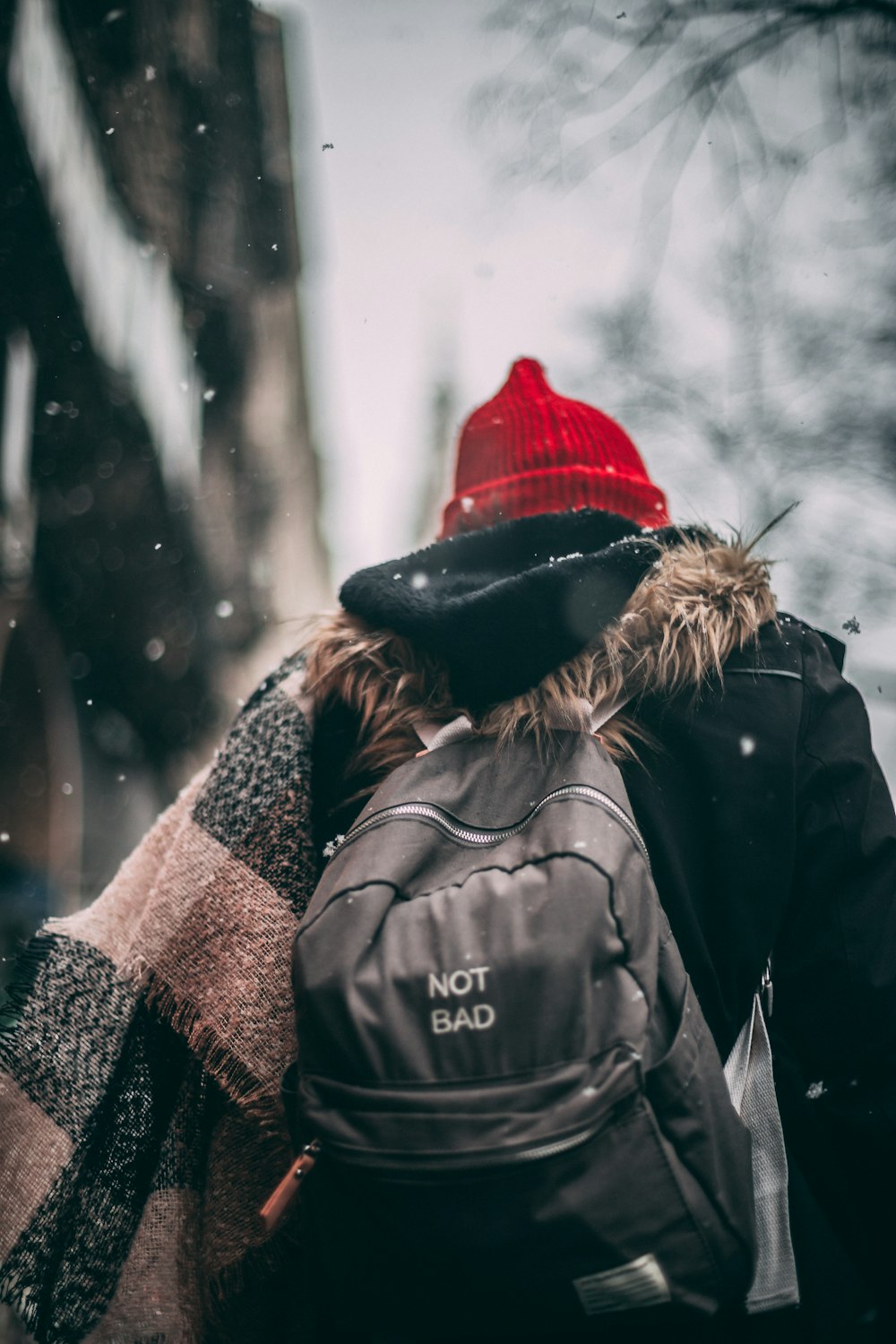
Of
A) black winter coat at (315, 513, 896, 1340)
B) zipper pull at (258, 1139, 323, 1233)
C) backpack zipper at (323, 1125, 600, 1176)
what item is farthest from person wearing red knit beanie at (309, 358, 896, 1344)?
zipper pull at (258, 1139, 323, 1233)

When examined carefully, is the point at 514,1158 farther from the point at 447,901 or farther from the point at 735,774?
the point at 735,774

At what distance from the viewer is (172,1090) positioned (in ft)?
3.89

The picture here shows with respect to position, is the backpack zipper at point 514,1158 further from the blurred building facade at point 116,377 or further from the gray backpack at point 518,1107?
the blurred building facade at point 116,377


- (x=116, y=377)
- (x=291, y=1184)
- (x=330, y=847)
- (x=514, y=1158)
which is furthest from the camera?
(x=116, y=377)

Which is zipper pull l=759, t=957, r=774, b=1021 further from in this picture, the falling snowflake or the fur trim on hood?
the falling snowflake

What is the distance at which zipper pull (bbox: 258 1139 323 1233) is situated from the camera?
32.5 inches

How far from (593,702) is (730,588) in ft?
0.93

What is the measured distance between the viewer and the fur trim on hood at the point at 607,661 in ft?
3.33

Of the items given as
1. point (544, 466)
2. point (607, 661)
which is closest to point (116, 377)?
point (544, 466)

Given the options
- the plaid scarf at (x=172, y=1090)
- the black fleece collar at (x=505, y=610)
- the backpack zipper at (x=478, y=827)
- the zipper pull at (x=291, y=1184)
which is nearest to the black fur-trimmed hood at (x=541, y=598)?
the black fleece collar at (x=505, y=610)

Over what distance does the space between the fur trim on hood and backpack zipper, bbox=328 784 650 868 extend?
0.12 m

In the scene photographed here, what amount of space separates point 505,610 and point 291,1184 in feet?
2.38

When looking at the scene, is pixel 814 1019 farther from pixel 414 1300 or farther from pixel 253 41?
pixel 253 41

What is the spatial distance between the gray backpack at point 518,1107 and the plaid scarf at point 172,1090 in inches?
12.1
